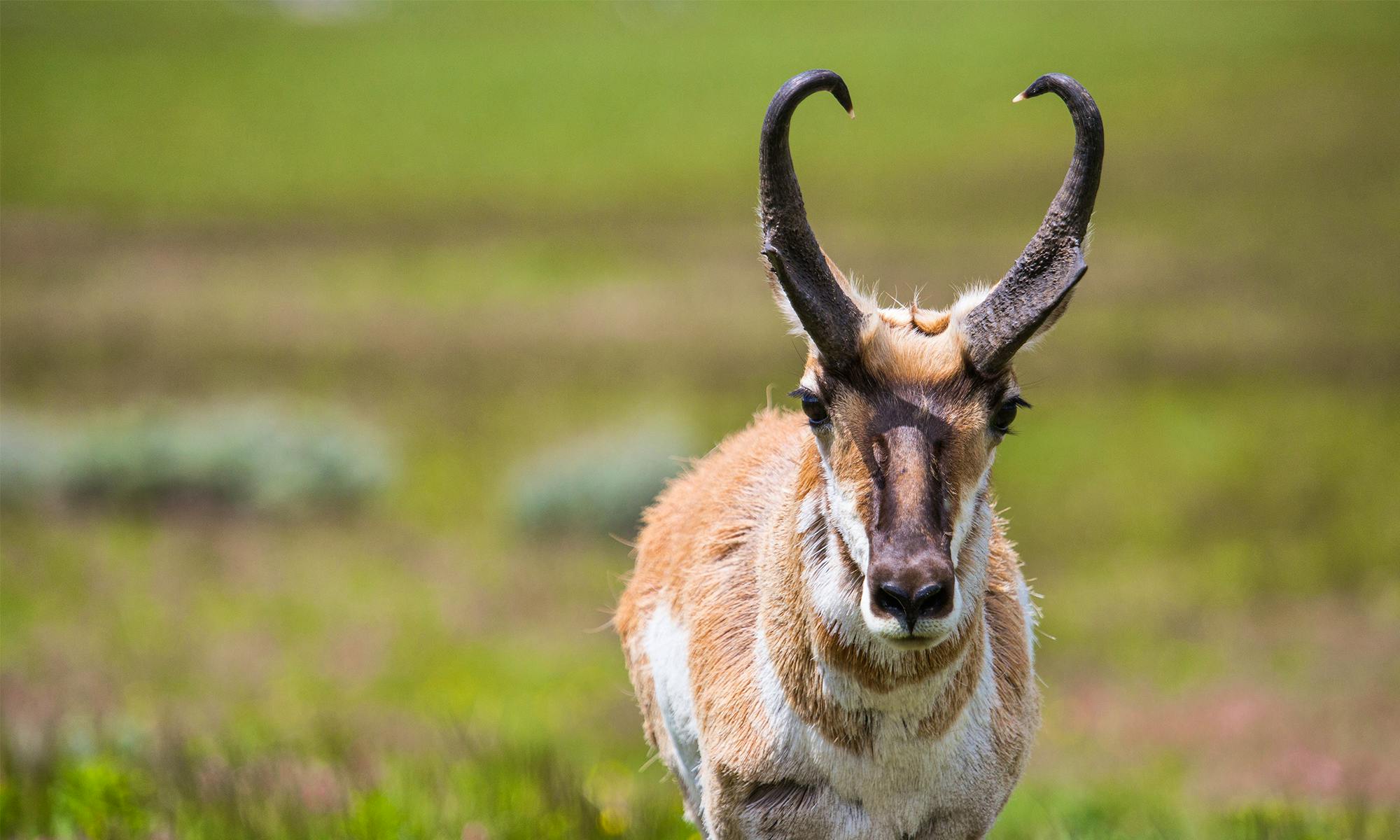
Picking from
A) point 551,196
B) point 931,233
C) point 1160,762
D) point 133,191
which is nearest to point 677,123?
point 551,196

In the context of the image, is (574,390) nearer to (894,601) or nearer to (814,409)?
(814,409)

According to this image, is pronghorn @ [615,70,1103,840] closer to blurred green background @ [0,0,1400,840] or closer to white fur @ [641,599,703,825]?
white fur @ [641,599,703,825]

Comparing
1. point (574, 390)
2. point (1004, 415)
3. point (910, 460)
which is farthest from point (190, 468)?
point (910, 460)

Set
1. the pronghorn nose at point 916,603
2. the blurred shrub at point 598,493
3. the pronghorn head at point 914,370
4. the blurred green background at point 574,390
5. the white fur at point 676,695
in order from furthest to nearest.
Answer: the blurred shrub at point 598,493
the blurred green background at point 574,390
the white fur at point 676,695
the pronghorn head at point 914,370
the pronghorn nose at point 916,603

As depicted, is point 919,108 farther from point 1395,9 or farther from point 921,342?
point 921,342

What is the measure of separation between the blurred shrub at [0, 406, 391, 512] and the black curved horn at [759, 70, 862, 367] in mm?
20197

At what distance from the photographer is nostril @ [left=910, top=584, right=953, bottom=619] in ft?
12.7

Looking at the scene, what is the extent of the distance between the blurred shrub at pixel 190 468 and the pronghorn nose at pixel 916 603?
68.0 feet

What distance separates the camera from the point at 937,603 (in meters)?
3.89

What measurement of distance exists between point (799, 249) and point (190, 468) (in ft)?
69.9

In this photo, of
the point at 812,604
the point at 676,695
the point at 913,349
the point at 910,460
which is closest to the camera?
the point at 910,460

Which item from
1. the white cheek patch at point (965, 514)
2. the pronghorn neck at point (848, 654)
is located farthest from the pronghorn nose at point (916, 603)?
the pronghorn neck at point (848, 654)

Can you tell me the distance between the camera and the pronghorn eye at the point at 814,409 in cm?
452

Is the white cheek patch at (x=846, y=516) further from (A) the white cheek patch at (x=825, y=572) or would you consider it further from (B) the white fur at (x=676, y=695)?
(B) the white fur at (x=676, y=695)
